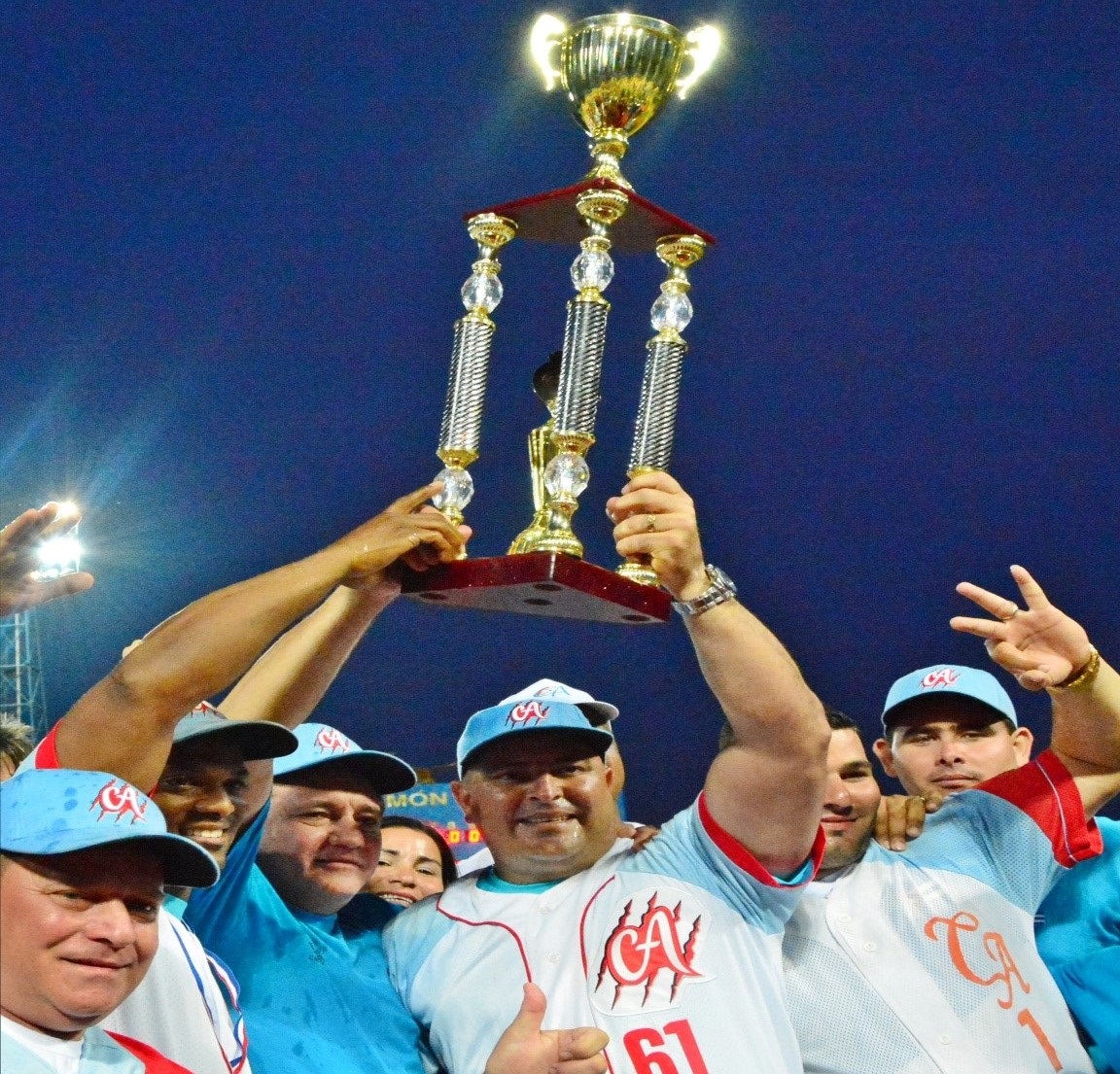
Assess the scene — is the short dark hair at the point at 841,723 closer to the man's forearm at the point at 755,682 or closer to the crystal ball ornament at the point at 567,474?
the man's forearm at the point at 755,682

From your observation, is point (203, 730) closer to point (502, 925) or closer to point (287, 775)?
point (287, 775)

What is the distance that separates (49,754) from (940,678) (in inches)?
88.2

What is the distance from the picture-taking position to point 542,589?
3080 mm

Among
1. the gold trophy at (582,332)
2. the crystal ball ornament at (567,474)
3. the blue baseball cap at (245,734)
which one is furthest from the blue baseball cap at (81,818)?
the crystal ball ornament at (567,474)

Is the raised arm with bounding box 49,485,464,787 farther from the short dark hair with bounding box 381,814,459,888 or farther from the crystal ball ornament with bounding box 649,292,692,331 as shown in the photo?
the short dark hair with bounding box 381,814,459,888

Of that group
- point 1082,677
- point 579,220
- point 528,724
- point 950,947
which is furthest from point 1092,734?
point 579,220

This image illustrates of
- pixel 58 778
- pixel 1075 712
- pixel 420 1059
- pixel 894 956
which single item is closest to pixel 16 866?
pixel 58 778

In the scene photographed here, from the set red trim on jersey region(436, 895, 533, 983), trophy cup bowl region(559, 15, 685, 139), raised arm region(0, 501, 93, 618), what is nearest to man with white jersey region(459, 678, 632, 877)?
red trim on jersey region(436, 895, 533, 983)

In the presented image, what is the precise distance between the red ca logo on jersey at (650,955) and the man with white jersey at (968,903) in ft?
1.17

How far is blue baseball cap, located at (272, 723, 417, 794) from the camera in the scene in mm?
3303

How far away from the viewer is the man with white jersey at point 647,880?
2.93 m

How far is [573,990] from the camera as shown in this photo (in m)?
3.02

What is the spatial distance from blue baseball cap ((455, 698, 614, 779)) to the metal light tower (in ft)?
26.8

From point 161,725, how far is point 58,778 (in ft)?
0.81
